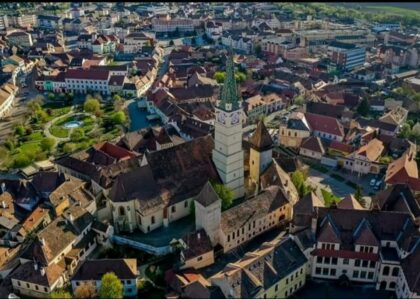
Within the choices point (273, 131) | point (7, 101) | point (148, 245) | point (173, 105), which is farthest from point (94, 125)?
point (148, 245)

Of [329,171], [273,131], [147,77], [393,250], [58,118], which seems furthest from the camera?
[147,77]

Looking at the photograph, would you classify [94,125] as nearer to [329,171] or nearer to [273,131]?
[273,131]

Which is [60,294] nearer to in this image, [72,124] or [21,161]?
[21,161]

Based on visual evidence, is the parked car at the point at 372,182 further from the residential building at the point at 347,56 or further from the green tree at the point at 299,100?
the residential building at the point at 347,56

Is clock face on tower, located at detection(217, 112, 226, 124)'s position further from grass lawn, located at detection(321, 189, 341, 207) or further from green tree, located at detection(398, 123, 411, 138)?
green tree, located at detection(398, 123, 411, 138)

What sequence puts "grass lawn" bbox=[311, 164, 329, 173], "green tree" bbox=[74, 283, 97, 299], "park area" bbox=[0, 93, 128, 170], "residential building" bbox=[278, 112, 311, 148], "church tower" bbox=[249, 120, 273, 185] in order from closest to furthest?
"green tree" bbox=[74, 283, 97, 299]
"church tower" bbox=[249, 120, 273, 185]
"grass lawn" bbox=[311, 164, 329, 173]
"residential building" bbox=[278, 112, 311, 148]
"park area" bbox=[0, 93, 128, 170]

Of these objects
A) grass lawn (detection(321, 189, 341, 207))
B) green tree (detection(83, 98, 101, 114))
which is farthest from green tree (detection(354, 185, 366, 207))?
green tree (detection(83, 98, 101, 114))
